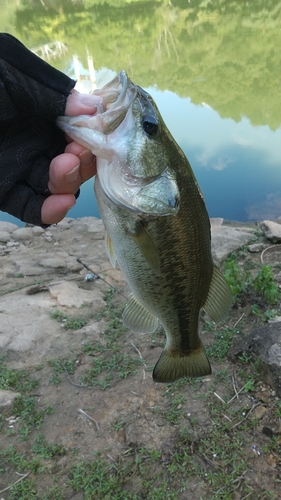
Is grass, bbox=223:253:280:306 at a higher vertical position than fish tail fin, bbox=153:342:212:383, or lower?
higher

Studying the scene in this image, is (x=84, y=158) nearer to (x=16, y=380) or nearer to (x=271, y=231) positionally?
(x=16, y=380)

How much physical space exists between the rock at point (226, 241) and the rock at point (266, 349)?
57.4 inches

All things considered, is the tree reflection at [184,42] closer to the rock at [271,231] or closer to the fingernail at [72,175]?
the rock at [271,231]

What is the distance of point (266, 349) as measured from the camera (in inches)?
125

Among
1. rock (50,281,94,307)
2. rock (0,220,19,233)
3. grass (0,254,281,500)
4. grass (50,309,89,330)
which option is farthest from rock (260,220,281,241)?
rock (0,220,19,233)

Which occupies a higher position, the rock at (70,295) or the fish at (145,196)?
the fish at (145,196)

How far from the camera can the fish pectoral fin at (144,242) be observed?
172cm

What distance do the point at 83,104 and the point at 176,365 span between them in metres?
1.36

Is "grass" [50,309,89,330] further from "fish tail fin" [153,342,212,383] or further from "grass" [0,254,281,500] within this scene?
"fish tail fin" [153,342,212,383]

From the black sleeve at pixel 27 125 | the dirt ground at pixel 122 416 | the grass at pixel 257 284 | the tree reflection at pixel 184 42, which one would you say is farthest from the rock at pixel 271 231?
the tree reflection at pixel 184 42

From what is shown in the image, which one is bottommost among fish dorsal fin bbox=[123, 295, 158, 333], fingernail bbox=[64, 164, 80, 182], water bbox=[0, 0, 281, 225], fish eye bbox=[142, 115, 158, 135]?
fish dorsal fin bbox=[123, 295, 158, 333]

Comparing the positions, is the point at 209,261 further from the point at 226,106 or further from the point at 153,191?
the point at 226,106

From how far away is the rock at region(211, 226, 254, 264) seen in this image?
4.84 metres

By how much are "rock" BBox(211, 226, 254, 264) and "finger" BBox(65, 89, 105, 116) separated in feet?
10.2
